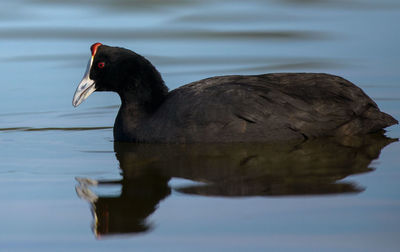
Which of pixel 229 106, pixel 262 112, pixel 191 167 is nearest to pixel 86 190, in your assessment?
pixel 191 167

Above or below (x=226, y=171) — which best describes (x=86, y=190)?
below

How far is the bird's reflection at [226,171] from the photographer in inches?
221

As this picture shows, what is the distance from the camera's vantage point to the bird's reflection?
5.62 m

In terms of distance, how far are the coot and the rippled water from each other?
0.13m

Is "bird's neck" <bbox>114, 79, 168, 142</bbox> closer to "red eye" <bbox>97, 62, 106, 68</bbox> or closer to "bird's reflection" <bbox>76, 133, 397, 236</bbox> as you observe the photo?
"bird's reflection" <bbox>76, 133, 397, 236</bbox>

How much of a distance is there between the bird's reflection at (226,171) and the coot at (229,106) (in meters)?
0.10

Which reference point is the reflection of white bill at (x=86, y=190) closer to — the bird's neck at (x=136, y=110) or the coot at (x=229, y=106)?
the coot at (x=229, y=106)

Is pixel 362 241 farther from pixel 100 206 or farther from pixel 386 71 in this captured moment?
pixel 386 71

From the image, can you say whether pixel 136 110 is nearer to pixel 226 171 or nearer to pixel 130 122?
pixel 130 122

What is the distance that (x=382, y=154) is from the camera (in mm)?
6871

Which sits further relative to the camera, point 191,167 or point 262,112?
point 262,112

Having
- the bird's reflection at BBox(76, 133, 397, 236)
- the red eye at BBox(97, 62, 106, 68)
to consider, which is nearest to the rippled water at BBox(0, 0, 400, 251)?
the bird's reflection at BBox(76, 133, 397, 236)

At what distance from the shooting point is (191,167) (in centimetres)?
662

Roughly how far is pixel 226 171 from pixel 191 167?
12.1 inches
